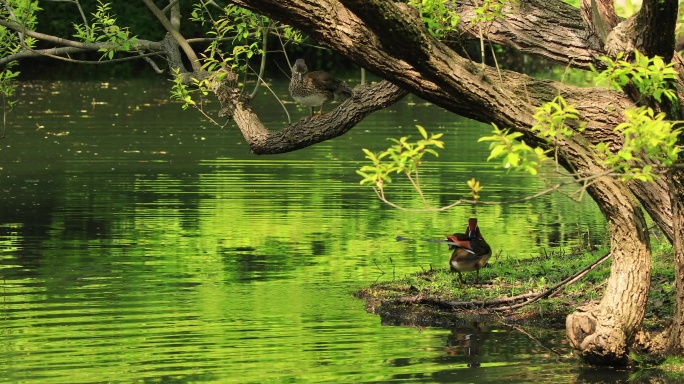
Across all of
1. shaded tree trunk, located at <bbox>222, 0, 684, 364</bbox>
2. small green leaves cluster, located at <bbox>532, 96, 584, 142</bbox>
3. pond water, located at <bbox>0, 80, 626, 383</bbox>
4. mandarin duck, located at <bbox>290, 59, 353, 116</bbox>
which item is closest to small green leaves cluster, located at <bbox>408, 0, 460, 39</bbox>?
shaded tree trunk, located at <bbox>222, 0, 684, 364</bbox>

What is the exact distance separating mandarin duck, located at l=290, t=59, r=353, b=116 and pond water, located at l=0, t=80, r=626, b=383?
5.23 feet

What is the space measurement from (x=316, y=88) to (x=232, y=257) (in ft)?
6.53

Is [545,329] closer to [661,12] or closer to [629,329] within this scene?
[629,329]

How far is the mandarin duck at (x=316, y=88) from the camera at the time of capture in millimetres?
14336

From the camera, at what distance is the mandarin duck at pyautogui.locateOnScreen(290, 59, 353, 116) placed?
1434 cm

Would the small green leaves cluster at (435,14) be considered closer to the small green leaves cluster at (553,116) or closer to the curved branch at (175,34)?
the small green leaves cluster at (553,116)

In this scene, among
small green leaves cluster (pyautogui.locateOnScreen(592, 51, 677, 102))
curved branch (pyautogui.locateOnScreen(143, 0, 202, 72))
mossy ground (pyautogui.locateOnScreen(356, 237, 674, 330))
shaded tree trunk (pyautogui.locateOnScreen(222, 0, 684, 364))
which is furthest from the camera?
curved branch (pyautogui.locateOnScreen(143, 0, 202, 72))

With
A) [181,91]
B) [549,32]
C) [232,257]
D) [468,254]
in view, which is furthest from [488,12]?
[232,257]

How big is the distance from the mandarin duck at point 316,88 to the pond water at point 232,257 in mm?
1593

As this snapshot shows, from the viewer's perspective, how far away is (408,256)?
14555mm

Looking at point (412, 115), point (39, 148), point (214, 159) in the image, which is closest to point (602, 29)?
point (214, 159)

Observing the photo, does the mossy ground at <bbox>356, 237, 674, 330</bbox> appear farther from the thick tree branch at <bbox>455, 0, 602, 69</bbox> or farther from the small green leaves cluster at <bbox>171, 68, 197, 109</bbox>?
the small green leaves cluster at <bbox>171, 68, 197, 109</bbox>

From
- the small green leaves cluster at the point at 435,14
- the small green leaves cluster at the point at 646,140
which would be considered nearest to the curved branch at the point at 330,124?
the small green leaves cluster at the point at 435,14

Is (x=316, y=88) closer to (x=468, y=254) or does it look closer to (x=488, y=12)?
(x=468, y=254)
